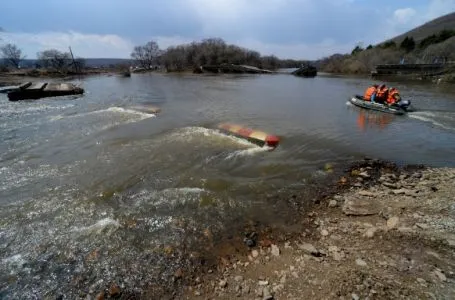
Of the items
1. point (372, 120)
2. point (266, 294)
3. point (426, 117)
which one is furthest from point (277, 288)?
point (426, 117)

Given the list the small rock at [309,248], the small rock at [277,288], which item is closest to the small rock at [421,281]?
the small rock at [309,248]

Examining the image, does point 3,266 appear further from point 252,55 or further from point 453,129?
point 252,55

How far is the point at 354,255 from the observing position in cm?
584

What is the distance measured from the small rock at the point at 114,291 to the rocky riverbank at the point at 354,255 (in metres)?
1.12

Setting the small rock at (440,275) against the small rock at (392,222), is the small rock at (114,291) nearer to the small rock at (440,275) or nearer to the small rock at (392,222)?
the small rock at (440,275)

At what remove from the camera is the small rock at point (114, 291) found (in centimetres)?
516

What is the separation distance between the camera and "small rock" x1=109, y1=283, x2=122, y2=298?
516 cm

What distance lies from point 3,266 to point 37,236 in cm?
98

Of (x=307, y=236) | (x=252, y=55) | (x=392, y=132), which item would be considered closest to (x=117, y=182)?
(x=307, y=236)

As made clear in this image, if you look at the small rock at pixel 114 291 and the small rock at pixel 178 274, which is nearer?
the small rock at pixel 114 291

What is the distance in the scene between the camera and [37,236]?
6.81 meters

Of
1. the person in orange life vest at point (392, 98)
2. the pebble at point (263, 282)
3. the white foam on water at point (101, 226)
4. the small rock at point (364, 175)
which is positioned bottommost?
the white foam on water at point (101, 226)

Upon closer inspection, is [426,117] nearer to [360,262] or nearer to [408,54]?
[360,262]

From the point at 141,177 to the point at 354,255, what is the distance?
7291mm
